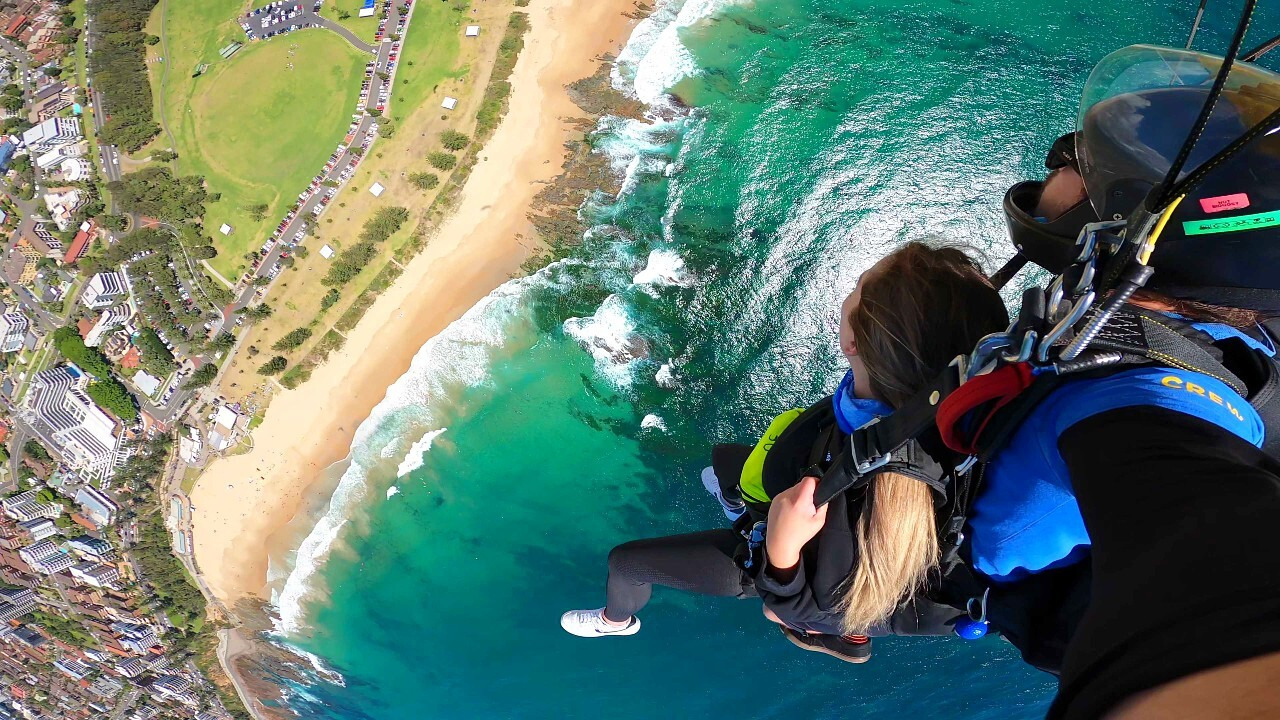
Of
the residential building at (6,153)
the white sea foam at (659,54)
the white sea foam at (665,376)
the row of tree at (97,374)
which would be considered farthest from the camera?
the residential building at (6,153)

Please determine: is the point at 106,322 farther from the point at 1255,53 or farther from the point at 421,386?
the point at 1255,53

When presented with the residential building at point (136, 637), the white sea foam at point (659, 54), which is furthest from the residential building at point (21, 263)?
the white sea foam at point (659, 54)

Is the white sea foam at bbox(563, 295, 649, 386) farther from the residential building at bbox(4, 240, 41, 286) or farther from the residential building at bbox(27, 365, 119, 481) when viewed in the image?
the residential building at bbox(4, 240, 41, 286)

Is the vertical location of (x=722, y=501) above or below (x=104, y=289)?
above

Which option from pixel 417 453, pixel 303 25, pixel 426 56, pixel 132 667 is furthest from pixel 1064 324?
pixel 132 667

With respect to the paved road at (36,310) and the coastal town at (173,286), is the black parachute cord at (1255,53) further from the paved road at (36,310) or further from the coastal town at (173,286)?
the paved road at (36,310)

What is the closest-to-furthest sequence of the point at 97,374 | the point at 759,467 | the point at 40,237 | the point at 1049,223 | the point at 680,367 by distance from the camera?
the point at 1049,223, the point at 759,467, the point at 680,367, the point at 97,374, the point at 40,237
